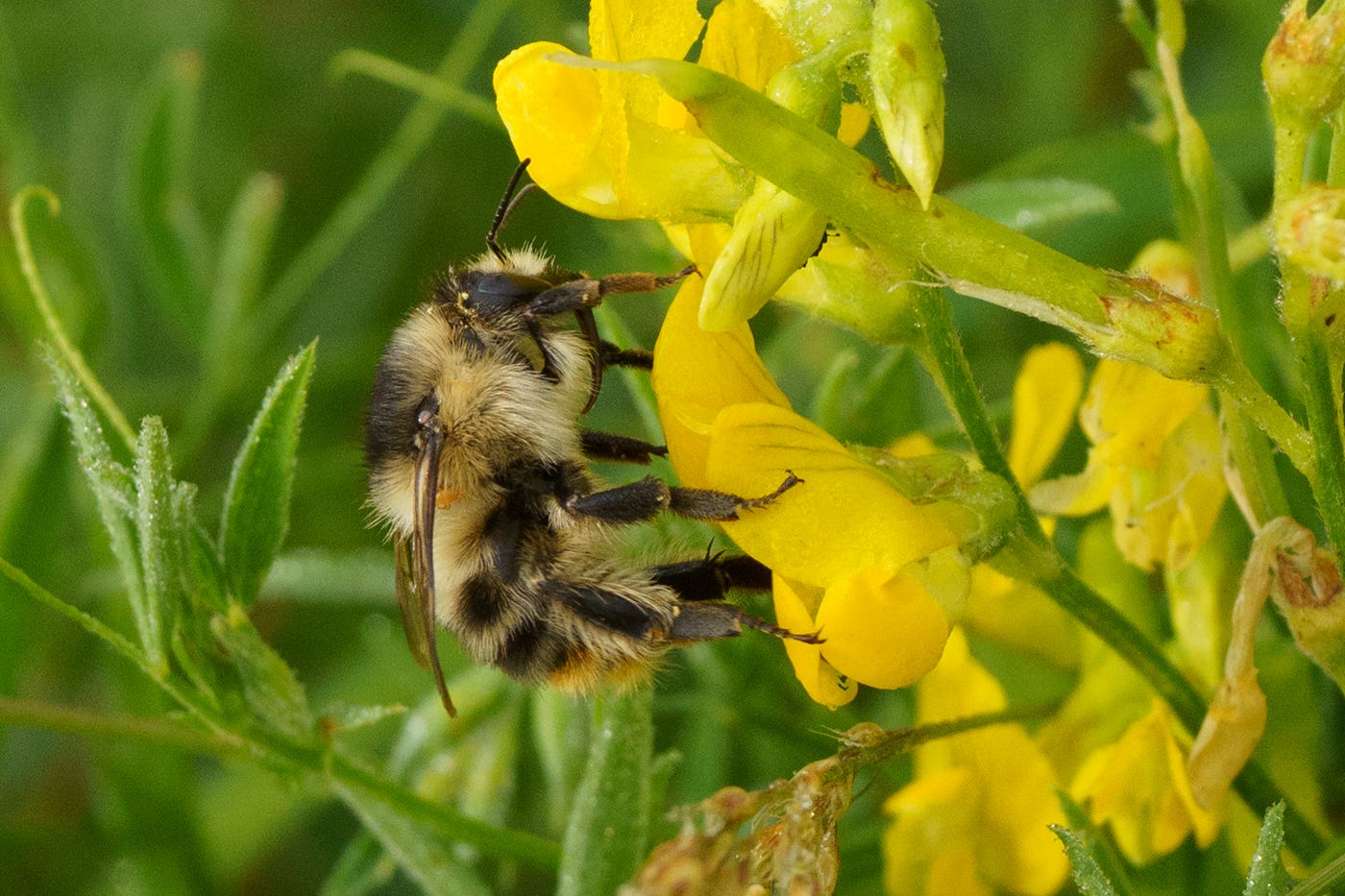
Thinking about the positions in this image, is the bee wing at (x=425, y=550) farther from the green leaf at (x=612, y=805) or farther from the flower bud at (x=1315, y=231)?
the flower bud at (x=1315, y=231)

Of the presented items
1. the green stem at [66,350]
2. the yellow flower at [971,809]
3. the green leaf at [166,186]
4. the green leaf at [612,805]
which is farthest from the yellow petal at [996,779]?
the green leaf at [166,186]

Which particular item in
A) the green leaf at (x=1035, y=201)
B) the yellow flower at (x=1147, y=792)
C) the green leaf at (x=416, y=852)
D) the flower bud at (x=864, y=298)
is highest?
the flower bud at (x=864, y=298)

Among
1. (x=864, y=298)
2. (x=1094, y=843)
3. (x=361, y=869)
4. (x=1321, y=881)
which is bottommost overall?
(x=361, y=869)

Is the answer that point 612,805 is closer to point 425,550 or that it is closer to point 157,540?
point 425,550

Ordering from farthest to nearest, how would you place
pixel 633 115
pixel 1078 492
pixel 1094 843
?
pixel 1078 492 < pixel 1094 843 < pixel 633 115

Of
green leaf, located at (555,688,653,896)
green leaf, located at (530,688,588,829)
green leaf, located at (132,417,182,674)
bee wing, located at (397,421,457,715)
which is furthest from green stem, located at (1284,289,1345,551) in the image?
green leaf, located at (530,688,588,829)

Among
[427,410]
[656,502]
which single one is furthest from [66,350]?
[656,502]

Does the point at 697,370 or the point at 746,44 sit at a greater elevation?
the point at 746,44
